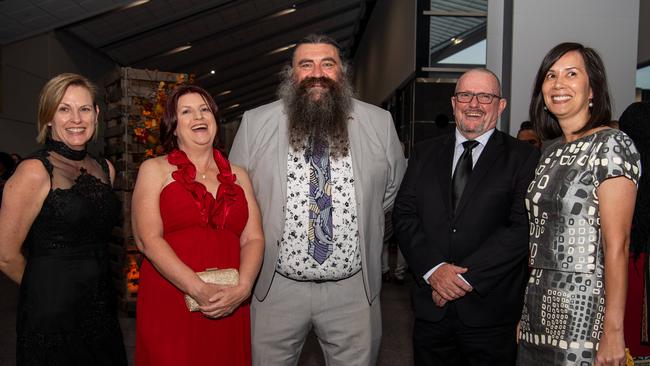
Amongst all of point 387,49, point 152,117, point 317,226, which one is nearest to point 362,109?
point 317,226

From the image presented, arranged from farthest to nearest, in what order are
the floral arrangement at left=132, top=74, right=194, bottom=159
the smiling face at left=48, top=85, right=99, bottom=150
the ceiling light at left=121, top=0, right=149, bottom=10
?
the ceiling light at left=121, top=0, right=149, bottom=10
the floral arrangement at left=132, top=74, right=194, bottom=159
the smiling face at left=48, top=85, right=99, bottom=150

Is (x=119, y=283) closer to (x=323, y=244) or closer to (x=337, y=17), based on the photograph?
(x=323, y=244)

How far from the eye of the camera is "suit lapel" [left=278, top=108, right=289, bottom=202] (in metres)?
2.36

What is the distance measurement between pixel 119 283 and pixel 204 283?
3458 mm

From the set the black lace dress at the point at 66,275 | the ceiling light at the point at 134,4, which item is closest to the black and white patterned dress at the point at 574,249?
the black lace dress at the point at 66,275

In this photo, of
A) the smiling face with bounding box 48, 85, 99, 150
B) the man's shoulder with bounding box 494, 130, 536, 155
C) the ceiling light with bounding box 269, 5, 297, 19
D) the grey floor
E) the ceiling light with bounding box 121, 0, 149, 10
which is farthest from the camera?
the ceiling light with bounding box 269, 5, 297, 19

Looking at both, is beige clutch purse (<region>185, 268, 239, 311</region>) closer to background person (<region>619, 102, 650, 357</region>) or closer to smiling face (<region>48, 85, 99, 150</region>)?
smiling face (<region>48, 85, 99, 150</region>)

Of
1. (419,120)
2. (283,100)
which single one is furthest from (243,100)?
(283,100)

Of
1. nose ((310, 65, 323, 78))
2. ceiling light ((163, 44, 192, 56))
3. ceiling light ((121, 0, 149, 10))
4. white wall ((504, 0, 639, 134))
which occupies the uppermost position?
ceiling light ((163, 44, 192, 56))

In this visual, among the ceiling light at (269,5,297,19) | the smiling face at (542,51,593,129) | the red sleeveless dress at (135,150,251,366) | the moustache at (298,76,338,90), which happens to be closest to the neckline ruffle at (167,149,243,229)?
the red sleeveless dress at (135,150,251,366)

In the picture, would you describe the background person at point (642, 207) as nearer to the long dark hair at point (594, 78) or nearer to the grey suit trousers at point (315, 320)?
the long dark hair at point (594, 78)

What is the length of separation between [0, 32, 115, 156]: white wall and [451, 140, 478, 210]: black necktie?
6.92 metres

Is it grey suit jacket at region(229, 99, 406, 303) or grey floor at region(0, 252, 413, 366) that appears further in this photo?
grey floor at region(0, 252, 413, 366)

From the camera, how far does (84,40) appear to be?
1004 centimetres
